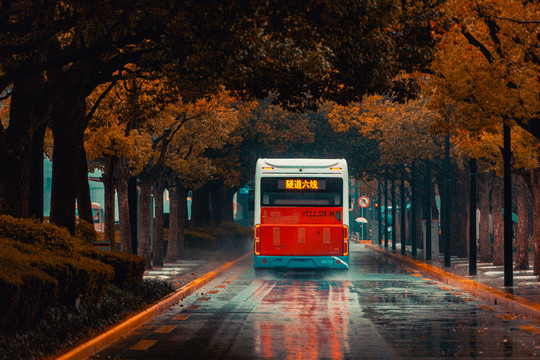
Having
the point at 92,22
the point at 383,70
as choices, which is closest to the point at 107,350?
→ the point at 92,22

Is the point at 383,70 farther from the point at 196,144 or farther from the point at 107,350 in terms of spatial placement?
the point at 196,144

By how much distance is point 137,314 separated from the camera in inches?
639

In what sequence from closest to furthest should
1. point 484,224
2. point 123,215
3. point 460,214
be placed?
point 123,215 → point 484,224 → point 460,214

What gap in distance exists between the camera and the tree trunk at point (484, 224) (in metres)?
39.6

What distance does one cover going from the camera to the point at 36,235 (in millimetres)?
14930

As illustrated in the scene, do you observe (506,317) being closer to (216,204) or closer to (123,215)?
(123,215)

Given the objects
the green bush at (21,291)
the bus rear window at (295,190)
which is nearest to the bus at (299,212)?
the bus rear window at (295,190)

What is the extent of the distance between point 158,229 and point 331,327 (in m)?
21.6

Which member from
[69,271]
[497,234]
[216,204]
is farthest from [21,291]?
[216,204]

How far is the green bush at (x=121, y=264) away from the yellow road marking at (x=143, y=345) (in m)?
3.32

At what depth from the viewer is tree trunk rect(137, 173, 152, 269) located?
32.5 metres

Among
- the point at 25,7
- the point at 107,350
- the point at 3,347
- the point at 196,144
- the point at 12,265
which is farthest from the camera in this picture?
the point at 196,144

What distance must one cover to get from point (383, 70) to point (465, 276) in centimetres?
1344

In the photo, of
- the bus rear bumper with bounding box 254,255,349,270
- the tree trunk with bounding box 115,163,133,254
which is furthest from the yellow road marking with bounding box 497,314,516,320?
the tree trunk with bounding box 115,163,133,254
